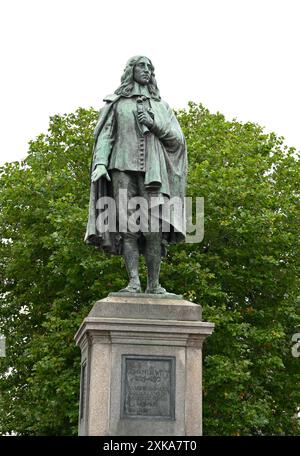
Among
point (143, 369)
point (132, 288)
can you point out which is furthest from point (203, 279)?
point (143, 369)

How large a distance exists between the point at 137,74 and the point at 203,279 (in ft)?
33.5

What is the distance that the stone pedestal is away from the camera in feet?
26.6

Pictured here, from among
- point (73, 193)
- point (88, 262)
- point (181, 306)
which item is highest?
point (73, 193)

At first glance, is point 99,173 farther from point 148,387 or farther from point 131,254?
point 148,387

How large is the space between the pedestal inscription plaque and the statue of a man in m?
0.99

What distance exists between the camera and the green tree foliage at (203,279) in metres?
19.2

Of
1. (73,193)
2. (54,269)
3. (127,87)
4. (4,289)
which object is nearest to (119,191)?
(127,87)

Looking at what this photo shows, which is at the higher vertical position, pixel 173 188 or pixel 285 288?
pixel 285 288

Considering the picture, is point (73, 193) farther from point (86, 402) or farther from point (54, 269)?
point (86, 402)

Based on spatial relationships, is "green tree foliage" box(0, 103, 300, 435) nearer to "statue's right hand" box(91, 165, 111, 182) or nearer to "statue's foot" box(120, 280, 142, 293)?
"statue's foot" box(120, 280, 142, 293)

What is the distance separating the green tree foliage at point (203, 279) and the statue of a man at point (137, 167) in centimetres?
948

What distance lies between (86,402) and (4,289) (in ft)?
52.1

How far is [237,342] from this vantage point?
19516 millimetres

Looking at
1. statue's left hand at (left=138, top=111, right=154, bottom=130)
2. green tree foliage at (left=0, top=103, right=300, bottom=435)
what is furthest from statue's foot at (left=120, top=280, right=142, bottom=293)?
green tree foliage at (left=0, top=103, right=300, bottom=435)
